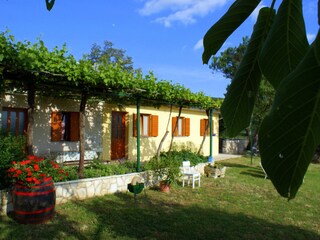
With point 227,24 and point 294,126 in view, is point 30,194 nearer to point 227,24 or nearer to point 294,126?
point 227,24

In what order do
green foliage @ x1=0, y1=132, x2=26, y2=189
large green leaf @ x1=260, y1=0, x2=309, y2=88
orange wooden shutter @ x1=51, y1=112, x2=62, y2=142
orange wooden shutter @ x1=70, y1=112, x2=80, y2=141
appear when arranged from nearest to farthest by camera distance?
large green leaf @ x1=260, y1=0, x2=309, y2=88 → green foliage @ x1=0, y1=132, x2=26, y2=189 → orange wooden shutter @ x1=51, y1=112, x2=62, y2=142 → orange wooden shutter @ x1=70, y1=112, x2=80, y2=141

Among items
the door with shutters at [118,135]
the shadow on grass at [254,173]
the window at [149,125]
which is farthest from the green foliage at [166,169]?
the window at [149,125]

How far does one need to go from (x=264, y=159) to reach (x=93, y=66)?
27.6 ft

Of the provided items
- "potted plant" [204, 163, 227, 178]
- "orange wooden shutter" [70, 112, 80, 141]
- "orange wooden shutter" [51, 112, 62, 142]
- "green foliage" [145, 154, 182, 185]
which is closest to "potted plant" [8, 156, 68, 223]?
"green foliage" [145, 154, 182, 185]

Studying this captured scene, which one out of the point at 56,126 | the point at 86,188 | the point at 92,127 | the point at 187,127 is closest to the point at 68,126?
the point at 56,126

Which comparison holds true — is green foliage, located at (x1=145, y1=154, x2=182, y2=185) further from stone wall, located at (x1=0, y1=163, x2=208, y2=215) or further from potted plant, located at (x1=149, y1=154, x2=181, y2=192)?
stone wall, located at (x1=0, y1=163, x2=208, y2=215)

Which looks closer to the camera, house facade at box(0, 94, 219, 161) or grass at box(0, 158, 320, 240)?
grass at box(0, 158, 320, 240)

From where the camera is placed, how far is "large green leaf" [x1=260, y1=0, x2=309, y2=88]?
17.5 inches

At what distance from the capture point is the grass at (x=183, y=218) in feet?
18.7

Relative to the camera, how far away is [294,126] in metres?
0.31

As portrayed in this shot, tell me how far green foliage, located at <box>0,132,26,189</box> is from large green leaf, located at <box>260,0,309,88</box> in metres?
7.07

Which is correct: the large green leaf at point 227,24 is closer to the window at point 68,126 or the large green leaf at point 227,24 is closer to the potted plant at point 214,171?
the window at point 68,126

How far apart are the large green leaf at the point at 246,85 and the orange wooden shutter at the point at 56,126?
11348 millimetres

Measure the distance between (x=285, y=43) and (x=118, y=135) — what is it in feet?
44.2
